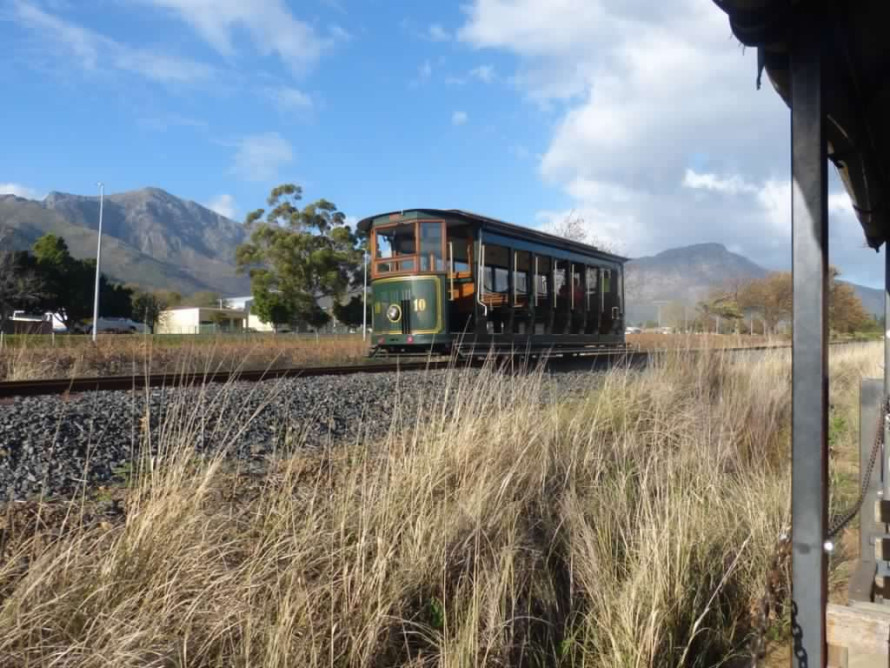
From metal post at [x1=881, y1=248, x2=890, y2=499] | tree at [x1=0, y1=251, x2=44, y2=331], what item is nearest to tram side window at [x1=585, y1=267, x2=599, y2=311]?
metal post at [x1=881, y1=248, x2=890, y2=499]

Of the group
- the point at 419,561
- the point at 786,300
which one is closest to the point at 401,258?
the point at 419,561

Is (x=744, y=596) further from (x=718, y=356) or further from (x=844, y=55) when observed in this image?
(x=718, y=356)

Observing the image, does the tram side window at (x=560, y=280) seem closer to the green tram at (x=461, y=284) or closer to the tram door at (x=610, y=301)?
the green tram at (x=461, y=284)

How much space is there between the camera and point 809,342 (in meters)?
2.16

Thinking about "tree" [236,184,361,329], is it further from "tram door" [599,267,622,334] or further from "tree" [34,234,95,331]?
"tram door" [599,267,622,334]

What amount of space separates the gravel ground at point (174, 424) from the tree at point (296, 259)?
3845 centimetres

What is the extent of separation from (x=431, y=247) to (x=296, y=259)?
34.6m

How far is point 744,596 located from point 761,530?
1.35 ft

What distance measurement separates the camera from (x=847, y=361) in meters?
16.5

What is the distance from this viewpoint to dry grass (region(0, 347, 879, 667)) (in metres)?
2.25

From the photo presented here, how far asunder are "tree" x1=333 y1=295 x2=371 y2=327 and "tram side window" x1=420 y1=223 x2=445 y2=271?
38.8 m


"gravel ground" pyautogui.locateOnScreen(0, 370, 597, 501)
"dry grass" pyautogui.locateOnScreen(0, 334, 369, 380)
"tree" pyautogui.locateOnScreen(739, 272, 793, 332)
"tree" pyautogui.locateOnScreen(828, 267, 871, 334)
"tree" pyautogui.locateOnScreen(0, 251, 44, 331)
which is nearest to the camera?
"gravel ground" pyautogui.locateOnScreen(0, 370, 597, 501)

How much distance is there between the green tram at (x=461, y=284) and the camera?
1237 centimetres

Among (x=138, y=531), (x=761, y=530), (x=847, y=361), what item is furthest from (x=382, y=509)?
(x=847, y=361)
